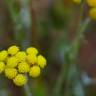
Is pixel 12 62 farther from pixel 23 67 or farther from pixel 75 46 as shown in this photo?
pixel 75 46

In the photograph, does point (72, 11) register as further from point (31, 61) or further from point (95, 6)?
point (31, 61)

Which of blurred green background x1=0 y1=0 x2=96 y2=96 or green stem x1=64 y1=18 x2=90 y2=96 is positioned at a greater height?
green stem x1=64 y1=18 x2=90 y2=96

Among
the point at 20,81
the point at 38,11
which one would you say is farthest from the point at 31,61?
the point at 38,11

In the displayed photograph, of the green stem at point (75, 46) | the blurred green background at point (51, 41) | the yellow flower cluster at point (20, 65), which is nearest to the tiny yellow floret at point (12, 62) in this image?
the yellow flower cluster at point (20, 65)

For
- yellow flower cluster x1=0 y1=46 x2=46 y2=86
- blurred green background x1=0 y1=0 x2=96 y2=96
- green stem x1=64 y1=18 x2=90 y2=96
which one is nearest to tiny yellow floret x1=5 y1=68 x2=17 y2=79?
yellow flower cluster x1=0 y1=46 x2=46 y2=86

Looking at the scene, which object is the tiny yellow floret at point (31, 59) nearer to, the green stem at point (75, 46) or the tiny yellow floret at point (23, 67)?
the tiny yellow floret at point (23, 67)

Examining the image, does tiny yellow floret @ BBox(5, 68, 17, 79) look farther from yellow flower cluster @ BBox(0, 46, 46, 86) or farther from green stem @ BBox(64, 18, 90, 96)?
green stem @ BBox(64, 18, 90, 96)
